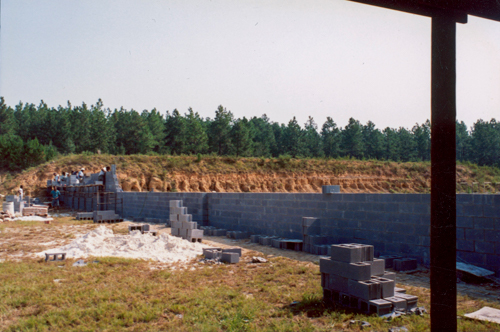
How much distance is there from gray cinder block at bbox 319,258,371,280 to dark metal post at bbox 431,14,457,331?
2182 millimetres

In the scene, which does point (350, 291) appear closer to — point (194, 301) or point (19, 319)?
point (194, 301)

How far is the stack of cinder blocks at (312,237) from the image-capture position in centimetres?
953

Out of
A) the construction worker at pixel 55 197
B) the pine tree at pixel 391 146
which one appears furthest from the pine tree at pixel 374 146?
the construction worker at pixel 55 197

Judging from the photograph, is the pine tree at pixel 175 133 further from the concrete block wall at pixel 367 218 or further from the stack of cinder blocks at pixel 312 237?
the stack of cinder blocks at pixel 312 237

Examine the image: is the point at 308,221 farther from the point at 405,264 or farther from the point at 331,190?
the point at 405,264

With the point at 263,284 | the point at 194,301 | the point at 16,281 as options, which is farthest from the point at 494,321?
the point at 16,281

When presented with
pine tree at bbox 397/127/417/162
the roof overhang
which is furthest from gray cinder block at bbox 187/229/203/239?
pine tree at bbox 397/127/417/162

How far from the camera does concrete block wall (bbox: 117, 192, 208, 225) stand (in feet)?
51.1

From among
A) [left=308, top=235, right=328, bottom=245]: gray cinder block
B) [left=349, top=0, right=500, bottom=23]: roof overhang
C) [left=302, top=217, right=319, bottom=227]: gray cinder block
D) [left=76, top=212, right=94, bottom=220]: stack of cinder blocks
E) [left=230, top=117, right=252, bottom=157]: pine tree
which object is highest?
[left=230, top=117, right=252, bottom=157]: pine tree

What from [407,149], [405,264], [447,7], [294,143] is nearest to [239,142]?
[294,143]

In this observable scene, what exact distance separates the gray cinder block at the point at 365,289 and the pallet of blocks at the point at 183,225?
7.17 m

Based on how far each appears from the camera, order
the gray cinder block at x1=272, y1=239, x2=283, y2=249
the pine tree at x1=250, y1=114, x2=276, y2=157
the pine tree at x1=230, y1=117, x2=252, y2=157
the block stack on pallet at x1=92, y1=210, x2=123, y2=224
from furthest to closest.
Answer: the pine tree at x1=250, y1=114, x2=276, y2=157, the pine tree at x1=230, y1=117, x2=252, y2=157, the block stack on pallet at x1=92, y1=210, x2=123, y2=224, the gray cinder block at x1=272, y1=239, x2=283, y2=249

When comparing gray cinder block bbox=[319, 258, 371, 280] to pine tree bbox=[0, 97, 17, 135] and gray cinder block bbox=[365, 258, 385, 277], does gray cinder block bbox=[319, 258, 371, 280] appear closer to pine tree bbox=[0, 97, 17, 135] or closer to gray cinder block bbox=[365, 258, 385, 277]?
gray cinder block bbox=[365, 258, 385, 277]

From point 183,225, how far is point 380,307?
8162 millimetres
